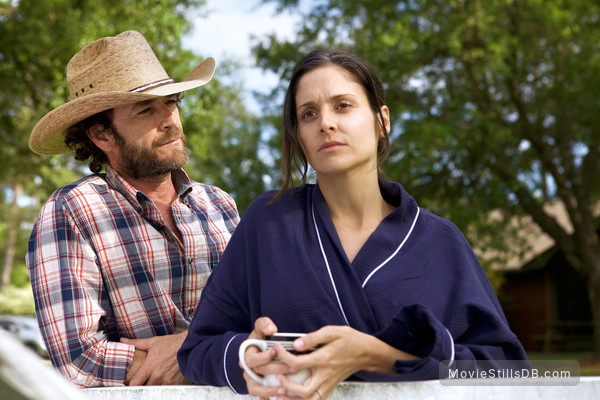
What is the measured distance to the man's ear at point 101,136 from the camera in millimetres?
→ 3049

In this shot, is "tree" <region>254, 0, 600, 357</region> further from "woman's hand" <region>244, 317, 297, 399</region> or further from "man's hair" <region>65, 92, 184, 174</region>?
"woman's hand" <region>244, 317, 297, 399</region>

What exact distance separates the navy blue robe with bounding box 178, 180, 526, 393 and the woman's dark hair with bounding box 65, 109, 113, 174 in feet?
4.27

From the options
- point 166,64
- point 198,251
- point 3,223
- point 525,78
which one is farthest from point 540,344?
point 3,223

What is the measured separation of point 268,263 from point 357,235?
0.29 meters

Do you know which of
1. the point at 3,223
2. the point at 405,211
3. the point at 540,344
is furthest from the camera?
the point at 3,223

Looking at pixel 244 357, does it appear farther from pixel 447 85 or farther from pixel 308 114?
pixel 447 85

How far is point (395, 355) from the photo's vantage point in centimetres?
162

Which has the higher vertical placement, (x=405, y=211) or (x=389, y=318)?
(x=405, y=211)

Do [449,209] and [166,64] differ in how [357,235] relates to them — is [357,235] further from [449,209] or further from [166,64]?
[449,209]

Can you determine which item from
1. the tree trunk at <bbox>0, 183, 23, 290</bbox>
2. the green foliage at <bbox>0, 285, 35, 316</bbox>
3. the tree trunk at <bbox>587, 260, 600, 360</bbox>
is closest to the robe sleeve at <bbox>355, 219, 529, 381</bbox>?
the tree trunk at <bbox>587, 260, 600, 360</bbox>

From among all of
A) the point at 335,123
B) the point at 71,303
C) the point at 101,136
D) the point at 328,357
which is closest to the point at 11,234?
the point at 101,136

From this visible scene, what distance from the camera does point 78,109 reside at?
9.52 feet

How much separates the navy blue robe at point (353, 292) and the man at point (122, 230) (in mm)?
528

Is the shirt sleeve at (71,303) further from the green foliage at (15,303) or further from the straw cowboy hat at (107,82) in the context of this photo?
the green foliage at (15,303)
